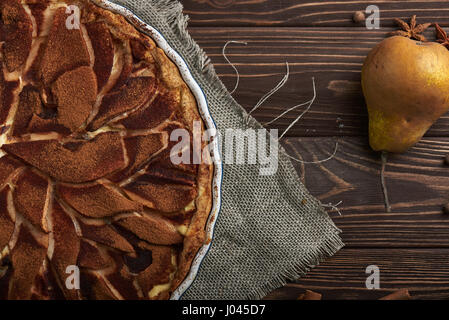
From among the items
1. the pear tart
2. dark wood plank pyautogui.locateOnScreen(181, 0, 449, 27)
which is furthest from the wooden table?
the pear tart

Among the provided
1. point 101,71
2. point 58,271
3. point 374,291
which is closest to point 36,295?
point 58,271

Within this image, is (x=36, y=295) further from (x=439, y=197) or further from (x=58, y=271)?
(x=439, y=197)

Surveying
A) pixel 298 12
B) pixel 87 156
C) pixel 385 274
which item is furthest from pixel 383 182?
pixel 87 156

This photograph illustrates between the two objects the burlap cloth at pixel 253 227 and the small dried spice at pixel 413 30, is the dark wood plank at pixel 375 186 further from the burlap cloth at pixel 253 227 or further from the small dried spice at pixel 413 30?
the small dried spice at pixel 413 30

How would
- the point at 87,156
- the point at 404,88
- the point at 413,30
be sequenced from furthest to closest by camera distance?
the point at 413,30, the point at 404,88, the point at 87,156

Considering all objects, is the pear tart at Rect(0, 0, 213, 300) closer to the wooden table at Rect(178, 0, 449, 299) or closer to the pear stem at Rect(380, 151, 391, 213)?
the wooden table at Rect(178, 0, 449, 299)

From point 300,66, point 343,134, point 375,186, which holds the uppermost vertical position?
point 300,66

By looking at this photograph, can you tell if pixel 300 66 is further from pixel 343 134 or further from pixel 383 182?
pixel 383 182

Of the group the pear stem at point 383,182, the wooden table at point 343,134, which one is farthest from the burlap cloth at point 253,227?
the pear stem at point 383,182
